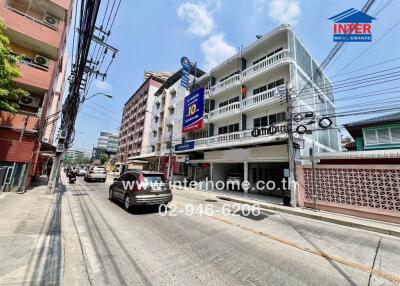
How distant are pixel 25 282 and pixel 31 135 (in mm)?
13681

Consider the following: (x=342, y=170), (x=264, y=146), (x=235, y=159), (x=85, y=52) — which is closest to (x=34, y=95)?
(x=85, y=52)

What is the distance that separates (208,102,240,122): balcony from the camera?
19844 millimetres

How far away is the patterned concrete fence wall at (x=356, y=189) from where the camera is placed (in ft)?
30.5

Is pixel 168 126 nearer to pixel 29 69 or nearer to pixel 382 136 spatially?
pixel 29 69

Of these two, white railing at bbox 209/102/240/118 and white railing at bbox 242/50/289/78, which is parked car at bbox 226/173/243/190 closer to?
white railing at bbox 209/102/240/118

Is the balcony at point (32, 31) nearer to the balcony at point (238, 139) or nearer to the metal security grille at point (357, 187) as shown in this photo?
the balcony at point (238, 139)

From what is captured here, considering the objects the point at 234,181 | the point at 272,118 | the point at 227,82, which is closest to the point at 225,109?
the point at 227,82

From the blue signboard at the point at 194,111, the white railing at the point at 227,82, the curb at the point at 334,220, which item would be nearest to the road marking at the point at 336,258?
the curb at the point at 334,220

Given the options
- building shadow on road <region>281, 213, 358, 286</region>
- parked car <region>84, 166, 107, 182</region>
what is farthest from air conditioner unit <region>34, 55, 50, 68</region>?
building shadow on road <region>281, 213, 358, 286</region>

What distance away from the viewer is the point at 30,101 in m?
15.3

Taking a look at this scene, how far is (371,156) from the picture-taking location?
1141 centimetres

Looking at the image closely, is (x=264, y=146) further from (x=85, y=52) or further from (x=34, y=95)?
(x=34, y=95)

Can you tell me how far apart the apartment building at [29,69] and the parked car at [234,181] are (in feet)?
57.0

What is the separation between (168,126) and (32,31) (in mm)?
21549
